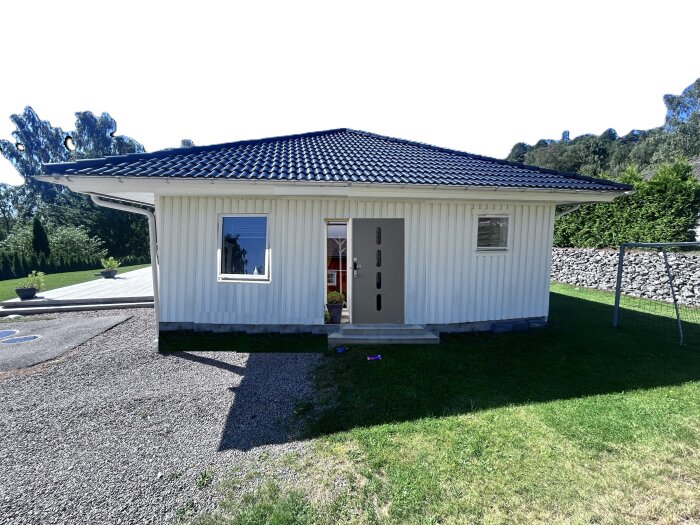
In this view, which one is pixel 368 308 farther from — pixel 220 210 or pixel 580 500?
pixel 580 500

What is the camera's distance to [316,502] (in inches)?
95.4

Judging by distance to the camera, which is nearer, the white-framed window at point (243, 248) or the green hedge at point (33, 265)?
the white-framed window at point (243, 248)

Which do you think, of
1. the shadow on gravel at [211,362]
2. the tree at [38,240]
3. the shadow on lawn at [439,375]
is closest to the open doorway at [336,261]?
the shadow on lawn at [439,375]

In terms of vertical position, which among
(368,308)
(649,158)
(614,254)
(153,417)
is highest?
(649,158)

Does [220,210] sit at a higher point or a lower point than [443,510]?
higher

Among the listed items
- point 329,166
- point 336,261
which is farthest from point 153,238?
point 336,261

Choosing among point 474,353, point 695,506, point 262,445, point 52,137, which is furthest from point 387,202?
point 52,137

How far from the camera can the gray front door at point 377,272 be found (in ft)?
21.1

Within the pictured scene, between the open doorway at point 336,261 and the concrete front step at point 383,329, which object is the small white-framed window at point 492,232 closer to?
the concrete front step at point 383,329

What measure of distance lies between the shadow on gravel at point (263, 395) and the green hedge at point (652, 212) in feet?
39.0

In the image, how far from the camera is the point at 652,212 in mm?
10445

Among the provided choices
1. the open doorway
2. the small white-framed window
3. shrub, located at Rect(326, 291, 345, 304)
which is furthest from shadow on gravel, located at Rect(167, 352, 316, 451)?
the small white-framed window

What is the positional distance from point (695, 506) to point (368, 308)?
4816 mm

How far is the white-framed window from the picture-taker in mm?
6082
